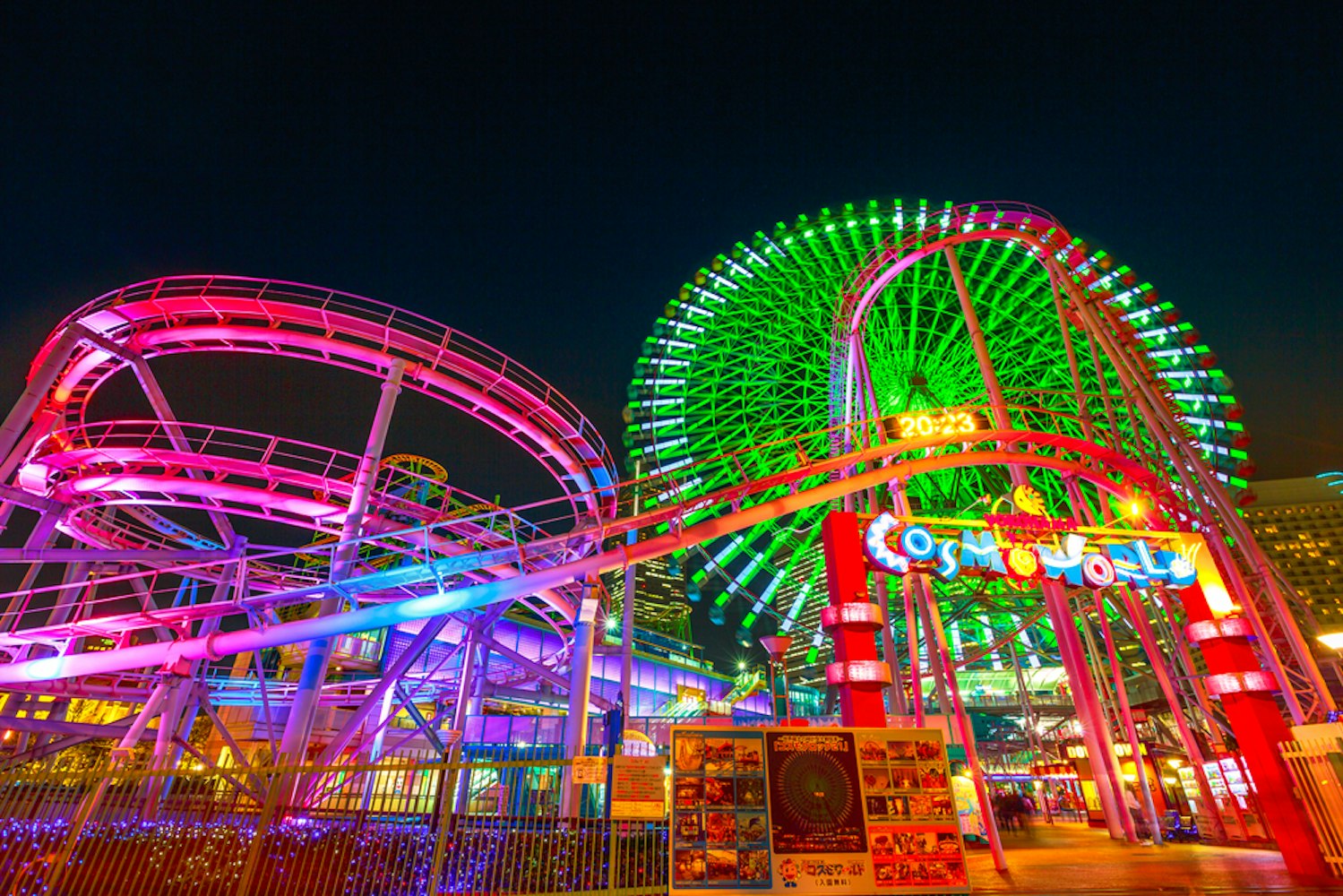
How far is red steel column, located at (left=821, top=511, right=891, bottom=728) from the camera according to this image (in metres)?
9.91

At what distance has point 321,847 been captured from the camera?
842 centimetres

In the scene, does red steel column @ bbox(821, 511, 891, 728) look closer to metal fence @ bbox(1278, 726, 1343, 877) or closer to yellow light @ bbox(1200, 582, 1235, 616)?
metal fence @ bbox(1278, 726, 1343, 877)

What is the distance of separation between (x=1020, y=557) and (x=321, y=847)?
1221cm

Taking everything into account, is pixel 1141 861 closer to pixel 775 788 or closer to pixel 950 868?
pixel 950 868

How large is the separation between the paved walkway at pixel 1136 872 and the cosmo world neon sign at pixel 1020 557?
463 cm

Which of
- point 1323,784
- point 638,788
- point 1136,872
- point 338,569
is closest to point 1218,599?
point 1323,784

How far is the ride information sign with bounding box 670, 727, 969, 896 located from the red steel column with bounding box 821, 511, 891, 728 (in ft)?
6.53

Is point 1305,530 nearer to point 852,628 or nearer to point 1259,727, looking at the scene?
point 1259,727

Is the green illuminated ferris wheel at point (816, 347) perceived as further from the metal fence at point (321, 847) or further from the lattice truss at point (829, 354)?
the metal fence at point (321, 847)

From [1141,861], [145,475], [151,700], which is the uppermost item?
[145,475]

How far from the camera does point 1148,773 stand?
29.5 meters

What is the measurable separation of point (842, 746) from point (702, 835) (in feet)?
6.12

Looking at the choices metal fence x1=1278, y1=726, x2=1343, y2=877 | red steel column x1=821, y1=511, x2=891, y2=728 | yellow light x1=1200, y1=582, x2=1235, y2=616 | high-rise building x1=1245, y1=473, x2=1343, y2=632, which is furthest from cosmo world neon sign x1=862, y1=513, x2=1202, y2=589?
high-rise building x1=1245, y1=473, x2=1343, y2=632

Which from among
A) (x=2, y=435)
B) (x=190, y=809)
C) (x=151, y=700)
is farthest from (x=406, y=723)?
(x=190, y=809)
